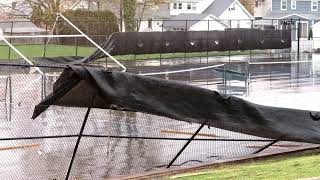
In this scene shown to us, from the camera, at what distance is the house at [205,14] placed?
77662 mm

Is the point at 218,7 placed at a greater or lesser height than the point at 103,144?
greater

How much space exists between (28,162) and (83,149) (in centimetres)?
109

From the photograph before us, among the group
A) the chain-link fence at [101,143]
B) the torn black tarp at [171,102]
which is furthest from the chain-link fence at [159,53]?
the torn black tarp at [171,102]

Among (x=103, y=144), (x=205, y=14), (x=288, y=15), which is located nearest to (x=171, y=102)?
(x=103, y=144)

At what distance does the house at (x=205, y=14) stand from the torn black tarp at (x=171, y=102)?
2620 inches

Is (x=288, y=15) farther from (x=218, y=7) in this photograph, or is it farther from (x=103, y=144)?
(x=103, y=144)

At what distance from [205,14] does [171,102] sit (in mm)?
76327

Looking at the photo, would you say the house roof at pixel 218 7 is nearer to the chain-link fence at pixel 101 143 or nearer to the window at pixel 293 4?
the window at pixel 293 4

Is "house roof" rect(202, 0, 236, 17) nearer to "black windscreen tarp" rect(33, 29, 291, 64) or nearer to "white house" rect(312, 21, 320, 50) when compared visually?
"white house" rect(312, 21, 320, 50)

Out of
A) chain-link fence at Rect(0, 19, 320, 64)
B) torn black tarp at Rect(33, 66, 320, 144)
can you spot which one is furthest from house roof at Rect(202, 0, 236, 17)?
torn black tarp at Rect(33, 66, 320, 144)

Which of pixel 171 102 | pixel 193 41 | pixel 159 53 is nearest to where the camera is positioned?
pixel 171 102

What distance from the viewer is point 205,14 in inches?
3310

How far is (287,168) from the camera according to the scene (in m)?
9.16

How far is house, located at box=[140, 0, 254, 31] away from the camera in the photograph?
77.7m
